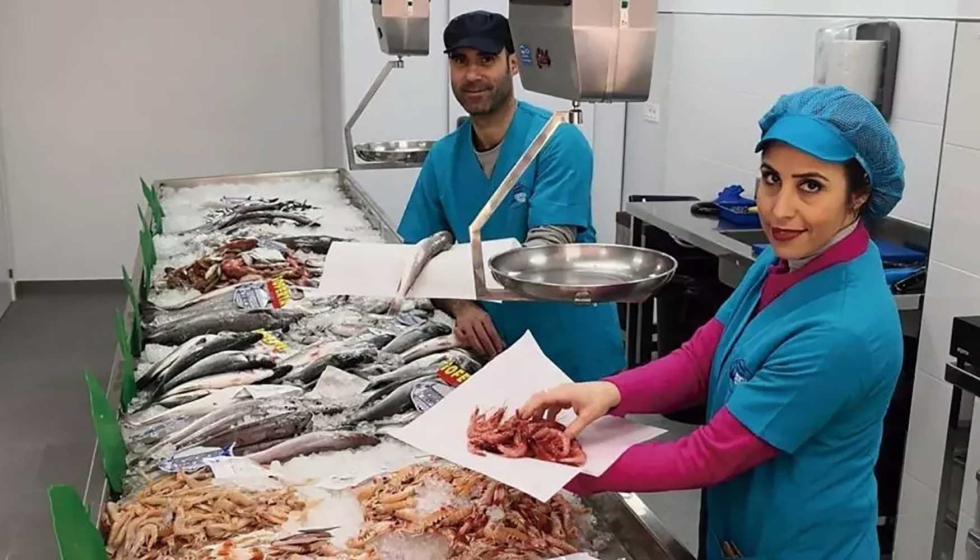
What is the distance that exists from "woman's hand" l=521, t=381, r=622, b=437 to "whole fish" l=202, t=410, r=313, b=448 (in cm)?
59

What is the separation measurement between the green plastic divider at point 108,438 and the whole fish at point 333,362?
0.48 m

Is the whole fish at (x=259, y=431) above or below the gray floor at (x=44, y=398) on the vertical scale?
above

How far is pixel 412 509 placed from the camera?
1.54 m

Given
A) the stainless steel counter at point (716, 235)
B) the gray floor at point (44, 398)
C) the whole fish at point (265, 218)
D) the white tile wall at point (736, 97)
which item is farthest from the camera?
the whole fish at point (265, 218)

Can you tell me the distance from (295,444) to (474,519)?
46cm

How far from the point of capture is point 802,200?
1361mm

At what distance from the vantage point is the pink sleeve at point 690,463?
137cm

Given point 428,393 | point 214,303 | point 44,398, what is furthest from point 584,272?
point 44,398

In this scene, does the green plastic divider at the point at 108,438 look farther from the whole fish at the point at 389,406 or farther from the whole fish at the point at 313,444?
the whole fish at the point at 389,406

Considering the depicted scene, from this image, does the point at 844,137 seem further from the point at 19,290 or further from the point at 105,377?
the point at 19,290

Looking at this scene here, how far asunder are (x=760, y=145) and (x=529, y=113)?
119 cm

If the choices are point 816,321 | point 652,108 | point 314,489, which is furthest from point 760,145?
point 652,108

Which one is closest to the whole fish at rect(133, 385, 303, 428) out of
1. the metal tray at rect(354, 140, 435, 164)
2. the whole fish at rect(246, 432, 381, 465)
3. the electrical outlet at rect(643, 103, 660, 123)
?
the whole fish at rect(246, 432, 381, 465)

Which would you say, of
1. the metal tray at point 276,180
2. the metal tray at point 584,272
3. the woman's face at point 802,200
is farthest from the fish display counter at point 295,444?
the metal tray at point 276,180
